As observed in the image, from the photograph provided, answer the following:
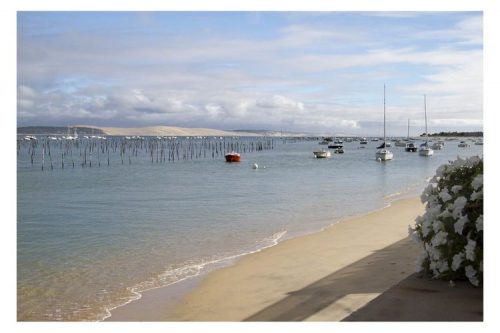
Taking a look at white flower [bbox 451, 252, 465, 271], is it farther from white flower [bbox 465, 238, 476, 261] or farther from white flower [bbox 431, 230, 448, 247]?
white flower [bbox 431, 230, 448, 247]

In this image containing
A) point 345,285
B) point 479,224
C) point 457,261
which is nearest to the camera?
point 479,224

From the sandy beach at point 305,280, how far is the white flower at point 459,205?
4.59 feet

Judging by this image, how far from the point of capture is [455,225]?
20.5 ft

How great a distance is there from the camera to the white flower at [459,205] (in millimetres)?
6297

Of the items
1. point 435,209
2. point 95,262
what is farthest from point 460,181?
point 95,262

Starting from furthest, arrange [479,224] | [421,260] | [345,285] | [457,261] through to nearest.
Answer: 1. [345,285]
2. [421,260]
3. [457,261]
4. [479,224]

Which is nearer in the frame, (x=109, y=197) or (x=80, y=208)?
(x=80, y=208)

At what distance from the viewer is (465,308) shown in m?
5.53

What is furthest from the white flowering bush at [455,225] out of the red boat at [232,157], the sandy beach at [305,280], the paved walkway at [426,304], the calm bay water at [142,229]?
Result: the red boat at [232,157]

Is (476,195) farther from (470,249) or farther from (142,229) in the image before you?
(142,229)

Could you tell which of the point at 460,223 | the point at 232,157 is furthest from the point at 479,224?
the point at 232,157

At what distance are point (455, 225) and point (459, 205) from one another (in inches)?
10.0
